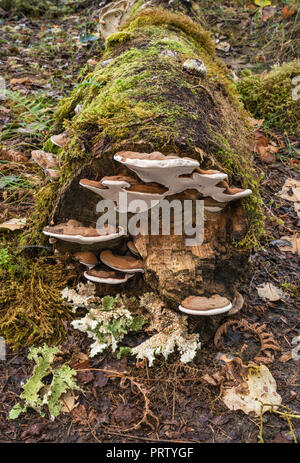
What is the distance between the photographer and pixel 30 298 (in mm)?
3504

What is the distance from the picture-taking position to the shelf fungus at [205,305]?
2.78 meters

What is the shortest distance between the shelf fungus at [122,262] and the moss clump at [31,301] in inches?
22.3

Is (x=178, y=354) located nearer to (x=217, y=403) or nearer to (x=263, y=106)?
(x=217, y=403)

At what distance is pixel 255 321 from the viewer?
355 cm

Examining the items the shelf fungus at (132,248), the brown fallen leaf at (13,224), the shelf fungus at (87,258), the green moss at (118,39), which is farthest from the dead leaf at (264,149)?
the brown fallen leaf at (13,224)

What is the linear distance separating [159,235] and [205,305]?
75 centimetres

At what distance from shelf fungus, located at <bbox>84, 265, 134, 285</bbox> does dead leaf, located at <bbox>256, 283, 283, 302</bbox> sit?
152 cm

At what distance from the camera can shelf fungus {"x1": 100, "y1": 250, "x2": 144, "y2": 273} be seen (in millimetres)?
3197

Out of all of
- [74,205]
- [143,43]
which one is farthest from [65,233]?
[143,43]

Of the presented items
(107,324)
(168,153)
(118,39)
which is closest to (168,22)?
(118,39)

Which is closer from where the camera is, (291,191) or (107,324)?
(107,324)

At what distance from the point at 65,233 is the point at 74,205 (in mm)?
454

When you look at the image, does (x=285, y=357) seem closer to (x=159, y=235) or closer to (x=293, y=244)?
(x=159, y=235)

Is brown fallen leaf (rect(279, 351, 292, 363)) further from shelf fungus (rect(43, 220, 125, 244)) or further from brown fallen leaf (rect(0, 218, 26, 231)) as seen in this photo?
brown fallen leaf (rect(0, 218, 26, 231))
